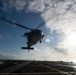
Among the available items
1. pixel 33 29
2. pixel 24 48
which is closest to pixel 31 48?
pixel 24 48

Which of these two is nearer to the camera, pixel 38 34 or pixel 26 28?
pixel 38 34

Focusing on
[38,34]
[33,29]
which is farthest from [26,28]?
[38,34]

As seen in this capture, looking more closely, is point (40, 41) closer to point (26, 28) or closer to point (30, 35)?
point (30, 35)

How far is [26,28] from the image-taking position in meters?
70.7

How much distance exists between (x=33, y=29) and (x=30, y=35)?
2794 mm

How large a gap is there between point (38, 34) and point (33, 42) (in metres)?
4.46

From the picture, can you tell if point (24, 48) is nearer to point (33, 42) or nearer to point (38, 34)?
point (33, 42)

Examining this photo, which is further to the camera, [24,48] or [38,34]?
[24,48]

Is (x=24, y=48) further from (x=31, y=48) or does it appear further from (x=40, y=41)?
(x=40, y=41)

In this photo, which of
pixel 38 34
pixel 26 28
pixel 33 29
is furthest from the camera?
pixel 26 28

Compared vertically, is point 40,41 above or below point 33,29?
below

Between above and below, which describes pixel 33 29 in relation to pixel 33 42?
above

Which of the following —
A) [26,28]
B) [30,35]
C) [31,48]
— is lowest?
[31,48]

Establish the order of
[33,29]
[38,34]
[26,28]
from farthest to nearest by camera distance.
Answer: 1. [26,28]
2. [33,29]
3. [38,34]
